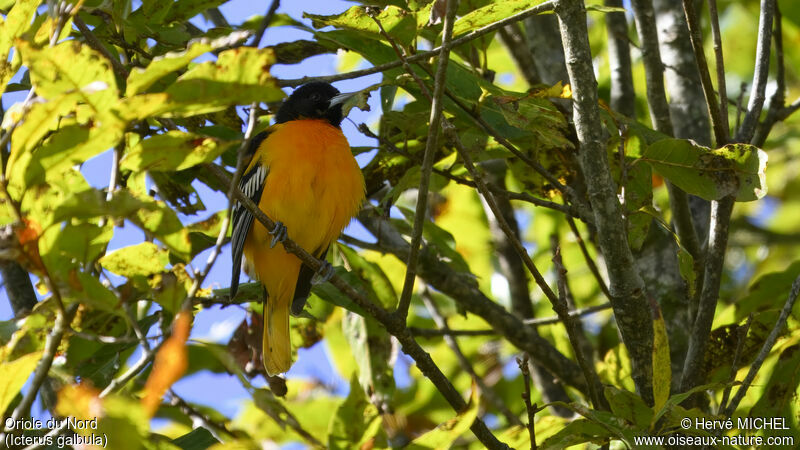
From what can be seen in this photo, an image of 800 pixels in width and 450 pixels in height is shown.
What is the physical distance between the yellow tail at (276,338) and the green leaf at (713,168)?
2184mm

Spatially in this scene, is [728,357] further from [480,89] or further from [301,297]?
[301,297]

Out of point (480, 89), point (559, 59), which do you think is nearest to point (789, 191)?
point (559, 59)

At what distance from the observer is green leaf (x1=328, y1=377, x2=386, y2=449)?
359cm

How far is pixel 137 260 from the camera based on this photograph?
248cm

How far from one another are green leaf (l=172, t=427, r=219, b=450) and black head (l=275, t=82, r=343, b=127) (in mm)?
2786

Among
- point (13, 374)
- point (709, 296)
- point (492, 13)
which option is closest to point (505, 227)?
point (492, 13)

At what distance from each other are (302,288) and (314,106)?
1.25 m

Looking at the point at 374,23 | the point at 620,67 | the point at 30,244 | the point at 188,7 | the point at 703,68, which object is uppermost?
the point at 620,67

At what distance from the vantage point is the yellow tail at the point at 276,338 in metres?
4.42

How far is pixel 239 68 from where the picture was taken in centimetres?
196

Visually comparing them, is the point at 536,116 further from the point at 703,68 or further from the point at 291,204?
the point at 291,204

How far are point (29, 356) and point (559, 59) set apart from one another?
3843 mm

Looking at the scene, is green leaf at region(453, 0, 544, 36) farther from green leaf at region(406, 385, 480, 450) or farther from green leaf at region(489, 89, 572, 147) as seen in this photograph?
green leaf at region(406, 385, 480, 450)

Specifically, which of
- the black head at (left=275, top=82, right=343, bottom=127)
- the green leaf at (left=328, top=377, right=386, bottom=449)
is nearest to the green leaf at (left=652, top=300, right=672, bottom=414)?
the green leaf at (left=328, top=377, right=386, bottom=449)
